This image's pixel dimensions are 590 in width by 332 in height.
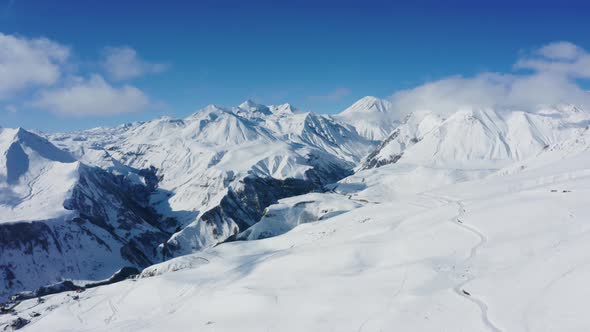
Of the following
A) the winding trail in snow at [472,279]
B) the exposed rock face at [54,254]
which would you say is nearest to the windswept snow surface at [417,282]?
the winding trail in snow at [472,279]

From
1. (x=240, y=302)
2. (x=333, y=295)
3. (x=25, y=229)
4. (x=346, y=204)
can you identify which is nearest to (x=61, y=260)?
(x=25, y=229)

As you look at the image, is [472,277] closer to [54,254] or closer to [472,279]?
[472,279]

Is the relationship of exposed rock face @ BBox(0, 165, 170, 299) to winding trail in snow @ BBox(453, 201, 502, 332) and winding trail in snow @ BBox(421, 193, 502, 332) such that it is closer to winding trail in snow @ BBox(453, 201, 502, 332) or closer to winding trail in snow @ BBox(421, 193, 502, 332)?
winding trail in snow @ BBox(421, 193, 502, 332)

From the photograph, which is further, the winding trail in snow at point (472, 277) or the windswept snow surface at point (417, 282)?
the windswept snow surface at point (417, 282)

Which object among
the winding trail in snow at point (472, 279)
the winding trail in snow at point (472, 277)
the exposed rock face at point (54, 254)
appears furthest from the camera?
the exposed rock face at point (54, 254)

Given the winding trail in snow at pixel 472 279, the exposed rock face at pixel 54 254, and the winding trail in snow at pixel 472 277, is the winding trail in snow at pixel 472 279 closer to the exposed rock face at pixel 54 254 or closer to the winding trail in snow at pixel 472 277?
the winding trail in snow at pixel 472 277

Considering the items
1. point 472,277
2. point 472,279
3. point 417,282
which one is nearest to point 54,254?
point 417,282

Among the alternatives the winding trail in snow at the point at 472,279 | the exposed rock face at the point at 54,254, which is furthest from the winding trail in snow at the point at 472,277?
the exposed rock face at the point at 54,254

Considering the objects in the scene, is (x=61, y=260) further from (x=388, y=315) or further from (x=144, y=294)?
(x=388, y=315)

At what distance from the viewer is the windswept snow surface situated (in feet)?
116

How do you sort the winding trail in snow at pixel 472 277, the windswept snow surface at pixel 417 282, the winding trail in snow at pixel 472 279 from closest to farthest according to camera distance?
the winding trail in snow at pixel 472 279 → the winding trail in snow at pixel 472 277 → the windswept snow surface at pixel 417 282

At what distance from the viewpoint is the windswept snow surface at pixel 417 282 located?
35.3 metres

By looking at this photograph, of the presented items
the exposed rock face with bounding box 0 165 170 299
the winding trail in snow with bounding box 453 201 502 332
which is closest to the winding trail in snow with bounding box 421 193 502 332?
the winding trail in snow with bounding box 453 201 502 332

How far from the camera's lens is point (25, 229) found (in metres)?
179
